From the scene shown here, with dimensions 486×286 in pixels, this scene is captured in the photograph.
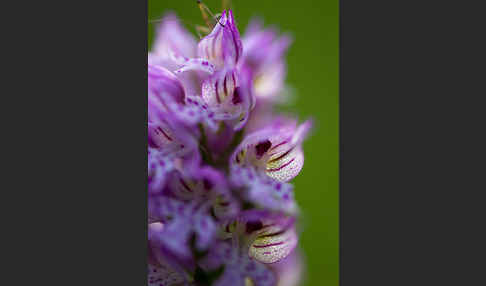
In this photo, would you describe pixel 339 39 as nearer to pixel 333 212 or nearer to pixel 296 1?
pixel 296 1

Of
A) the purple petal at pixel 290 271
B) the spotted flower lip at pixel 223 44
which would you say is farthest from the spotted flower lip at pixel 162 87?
the purple petal at pixel 290 271

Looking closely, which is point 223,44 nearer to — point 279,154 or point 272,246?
point 279,154

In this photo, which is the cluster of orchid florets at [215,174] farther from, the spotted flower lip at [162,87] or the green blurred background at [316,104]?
the green blurred background at [316,104]

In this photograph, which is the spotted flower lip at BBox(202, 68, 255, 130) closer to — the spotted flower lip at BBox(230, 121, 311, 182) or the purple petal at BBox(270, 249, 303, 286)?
the spotted flower lip at BBox(230, 121, 311, 182)

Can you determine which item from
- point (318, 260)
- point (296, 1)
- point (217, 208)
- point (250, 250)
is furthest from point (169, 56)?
point (318, 260)

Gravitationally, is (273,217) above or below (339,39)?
below

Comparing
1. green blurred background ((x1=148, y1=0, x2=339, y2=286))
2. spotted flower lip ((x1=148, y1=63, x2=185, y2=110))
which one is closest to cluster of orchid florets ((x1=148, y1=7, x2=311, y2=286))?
spotted flower lip ((x1=148, y1=63, x2=185, y2=110))
